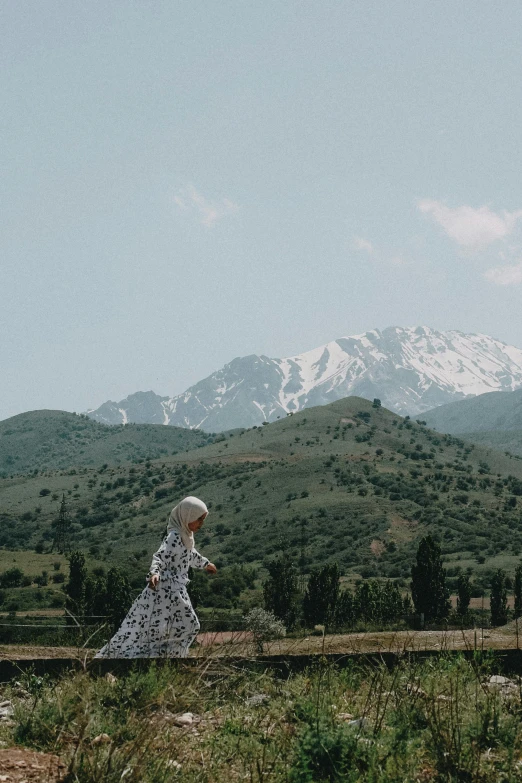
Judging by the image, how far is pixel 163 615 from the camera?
25.0ft

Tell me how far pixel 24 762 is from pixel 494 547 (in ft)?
386

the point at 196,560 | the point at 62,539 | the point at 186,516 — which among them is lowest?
the point at 62,539

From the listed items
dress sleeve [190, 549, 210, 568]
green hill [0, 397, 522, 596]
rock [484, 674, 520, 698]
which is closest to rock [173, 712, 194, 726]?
rock [484, 674, 520, 698]

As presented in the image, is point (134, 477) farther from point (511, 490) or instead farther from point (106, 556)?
point (511, 490)

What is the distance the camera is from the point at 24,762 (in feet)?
13.9

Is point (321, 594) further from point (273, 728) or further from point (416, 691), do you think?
point (273, 728)

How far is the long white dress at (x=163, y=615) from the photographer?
7.27 meters

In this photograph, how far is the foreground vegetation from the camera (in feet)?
13.5

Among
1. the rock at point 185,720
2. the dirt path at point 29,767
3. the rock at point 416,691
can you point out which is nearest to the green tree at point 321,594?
the rock at point 416,691

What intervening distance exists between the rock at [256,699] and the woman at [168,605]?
1.35 metres

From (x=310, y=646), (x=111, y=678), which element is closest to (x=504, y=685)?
(x=310, y=646)

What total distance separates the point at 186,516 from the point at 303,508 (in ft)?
439

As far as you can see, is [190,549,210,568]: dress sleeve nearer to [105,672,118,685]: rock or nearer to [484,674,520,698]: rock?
[105,672,118,685]: rock

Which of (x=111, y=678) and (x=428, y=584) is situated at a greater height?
(x=111, y=678)
